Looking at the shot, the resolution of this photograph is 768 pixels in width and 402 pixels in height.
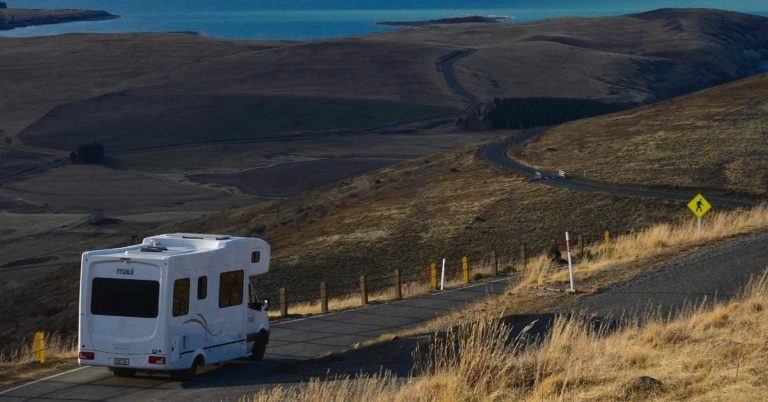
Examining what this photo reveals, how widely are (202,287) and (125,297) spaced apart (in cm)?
109

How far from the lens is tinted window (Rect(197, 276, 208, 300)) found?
17.4m

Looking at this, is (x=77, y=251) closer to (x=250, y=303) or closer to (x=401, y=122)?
(x=250, y=303)

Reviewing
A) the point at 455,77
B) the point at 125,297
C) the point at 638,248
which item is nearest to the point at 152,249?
the point at 125,297

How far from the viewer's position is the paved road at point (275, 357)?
16422 millimetres

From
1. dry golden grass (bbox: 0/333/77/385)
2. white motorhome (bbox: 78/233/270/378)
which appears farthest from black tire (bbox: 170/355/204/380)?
dry golden grass (bbox: 0/333/77/385)

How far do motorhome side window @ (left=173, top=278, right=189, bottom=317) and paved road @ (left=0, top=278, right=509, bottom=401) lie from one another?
39.5 inches

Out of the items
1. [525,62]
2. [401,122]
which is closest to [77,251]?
[401,122]

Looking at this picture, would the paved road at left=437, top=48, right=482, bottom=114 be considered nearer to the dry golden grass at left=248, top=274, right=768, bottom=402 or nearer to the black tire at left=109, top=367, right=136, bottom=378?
the black tire at left=109, top=367, right=136, bottom=378

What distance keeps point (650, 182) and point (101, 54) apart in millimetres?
115231

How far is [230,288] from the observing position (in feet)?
59.5

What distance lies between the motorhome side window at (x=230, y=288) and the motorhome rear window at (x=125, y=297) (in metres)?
1.28

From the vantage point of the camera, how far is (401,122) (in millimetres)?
116188

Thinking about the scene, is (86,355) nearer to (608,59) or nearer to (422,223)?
(422,223)

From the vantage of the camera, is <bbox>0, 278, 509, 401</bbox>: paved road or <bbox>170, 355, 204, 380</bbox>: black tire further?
<bbox>170, 355, 204, 380</bbox>: black tire
